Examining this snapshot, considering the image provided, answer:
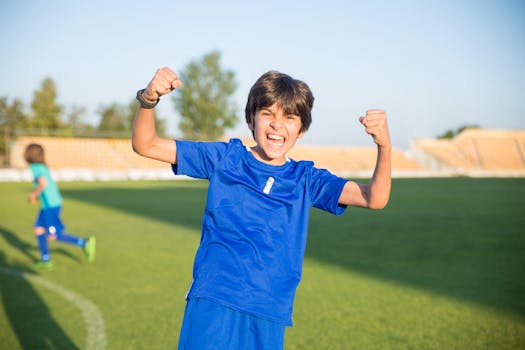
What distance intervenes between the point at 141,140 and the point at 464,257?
7.05 m

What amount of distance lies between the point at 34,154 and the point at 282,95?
6010 millimetres

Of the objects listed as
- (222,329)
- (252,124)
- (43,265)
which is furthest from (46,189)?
(222,329)

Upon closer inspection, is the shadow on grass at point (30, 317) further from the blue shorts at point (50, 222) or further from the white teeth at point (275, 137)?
the white teeth at point (275, 137)

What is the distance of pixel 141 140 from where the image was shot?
2.22m

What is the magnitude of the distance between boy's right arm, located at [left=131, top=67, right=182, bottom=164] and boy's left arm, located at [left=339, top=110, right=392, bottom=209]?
0.85m

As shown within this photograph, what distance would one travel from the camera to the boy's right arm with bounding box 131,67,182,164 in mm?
2027

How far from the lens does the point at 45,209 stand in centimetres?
753

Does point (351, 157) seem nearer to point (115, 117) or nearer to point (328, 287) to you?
point (115, 117)

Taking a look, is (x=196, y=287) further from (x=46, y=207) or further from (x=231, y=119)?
(x=231, y=119)

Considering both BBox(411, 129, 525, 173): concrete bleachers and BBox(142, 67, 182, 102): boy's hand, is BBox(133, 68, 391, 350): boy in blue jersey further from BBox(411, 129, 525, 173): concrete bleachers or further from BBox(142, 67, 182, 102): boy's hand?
BBox(411, 129, 525, 173): concrete bleachers

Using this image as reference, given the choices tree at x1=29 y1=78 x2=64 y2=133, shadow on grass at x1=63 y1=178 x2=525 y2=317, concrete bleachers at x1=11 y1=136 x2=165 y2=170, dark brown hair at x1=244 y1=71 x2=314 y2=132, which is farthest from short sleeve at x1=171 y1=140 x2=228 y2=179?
tree at x1=29 y1=78 x2=64 y2=133

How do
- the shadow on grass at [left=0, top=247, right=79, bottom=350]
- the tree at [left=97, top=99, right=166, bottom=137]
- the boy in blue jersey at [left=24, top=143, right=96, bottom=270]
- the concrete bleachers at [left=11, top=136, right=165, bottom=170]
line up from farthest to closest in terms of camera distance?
1. the tree at [left=97, top=99, right=166, bottom=137]
2. the concrete bleachers at [left=11, top=136, right=165, bottom=170]
3. the boy in blue jersey at [left=24, top=143, right=96, bottom=270]
4. the shadow on grass at [left=0, top=247, right=79, bottom=350]

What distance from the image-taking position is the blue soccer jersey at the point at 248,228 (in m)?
2.19

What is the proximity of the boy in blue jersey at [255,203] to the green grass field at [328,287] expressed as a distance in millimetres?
2160
